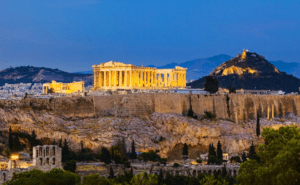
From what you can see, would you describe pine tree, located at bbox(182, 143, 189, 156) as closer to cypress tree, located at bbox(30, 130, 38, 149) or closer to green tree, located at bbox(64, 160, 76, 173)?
green tree, located at bbox(64, 160, 76, 173)

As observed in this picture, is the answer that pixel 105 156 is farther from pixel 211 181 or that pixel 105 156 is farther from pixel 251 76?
pixel 251 76

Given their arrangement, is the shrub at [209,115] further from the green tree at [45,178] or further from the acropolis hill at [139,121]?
the green tree at [45,178]

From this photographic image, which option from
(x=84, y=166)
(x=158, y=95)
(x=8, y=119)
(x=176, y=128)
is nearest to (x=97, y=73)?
(x=158, y=95)

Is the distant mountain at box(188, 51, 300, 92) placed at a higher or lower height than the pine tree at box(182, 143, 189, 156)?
higher

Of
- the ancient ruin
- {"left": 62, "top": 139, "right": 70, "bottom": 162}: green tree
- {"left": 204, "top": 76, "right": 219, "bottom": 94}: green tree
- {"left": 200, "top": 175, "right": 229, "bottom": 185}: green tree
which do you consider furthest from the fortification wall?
{"left": 200, "top": 175, "right": 229, "bottom": 185}: green tree

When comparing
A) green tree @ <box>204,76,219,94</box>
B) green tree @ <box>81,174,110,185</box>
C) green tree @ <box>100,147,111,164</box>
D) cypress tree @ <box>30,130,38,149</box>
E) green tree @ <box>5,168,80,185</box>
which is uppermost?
green tree @ <box>204,76,219,94</box>

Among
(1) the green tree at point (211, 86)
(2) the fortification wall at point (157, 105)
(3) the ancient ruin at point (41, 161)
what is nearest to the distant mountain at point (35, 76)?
(1) the green tree at point (211, 86)

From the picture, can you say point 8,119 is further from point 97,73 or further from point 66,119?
point 97,73

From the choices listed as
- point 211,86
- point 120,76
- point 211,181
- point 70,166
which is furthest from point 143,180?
point 211,86
